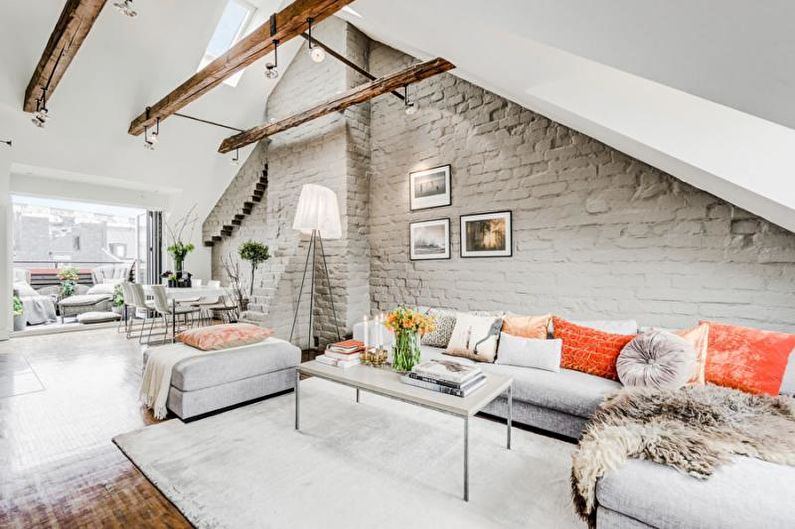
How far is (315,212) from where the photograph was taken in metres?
3.85

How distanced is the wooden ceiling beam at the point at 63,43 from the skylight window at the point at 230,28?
1826 mm

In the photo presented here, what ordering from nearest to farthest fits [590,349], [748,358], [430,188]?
[748,358], [590,349], [430,188]

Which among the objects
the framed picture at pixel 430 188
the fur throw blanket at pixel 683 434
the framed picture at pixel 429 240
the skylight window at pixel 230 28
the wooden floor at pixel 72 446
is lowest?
the wooden floor at pixel 72 446

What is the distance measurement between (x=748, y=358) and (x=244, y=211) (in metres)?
7.05

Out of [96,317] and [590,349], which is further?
[96,317]

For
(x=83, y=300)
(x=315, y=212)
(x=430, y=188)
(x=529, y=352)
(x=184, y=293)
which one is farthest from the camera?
(x=83, y=300)

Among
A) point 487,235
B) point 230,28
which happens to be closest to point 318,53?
point 487,235

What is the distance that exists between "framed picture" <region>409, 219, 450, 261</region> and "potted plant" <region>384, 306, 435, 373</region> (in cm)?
202

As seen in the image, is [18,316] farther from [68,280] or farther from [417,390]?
[417,390]

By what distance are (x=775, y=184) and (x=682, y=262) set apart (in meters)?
1.00

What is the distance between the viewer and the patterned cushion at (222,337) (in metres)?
2.84

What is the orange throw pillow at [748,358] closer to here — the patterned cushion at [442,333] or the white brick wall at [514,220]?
the white brick wall at [514,220]

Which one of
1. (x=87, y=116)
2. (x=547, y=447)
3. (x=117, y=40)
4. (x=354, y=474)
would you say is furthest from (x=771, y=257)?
(x=87, y=116)

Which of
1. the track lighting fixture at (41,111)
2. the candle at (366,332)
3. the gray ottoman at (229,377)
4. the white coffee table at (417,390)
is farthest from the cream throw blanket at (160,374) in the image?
the track lighting fixture at (41,111)
